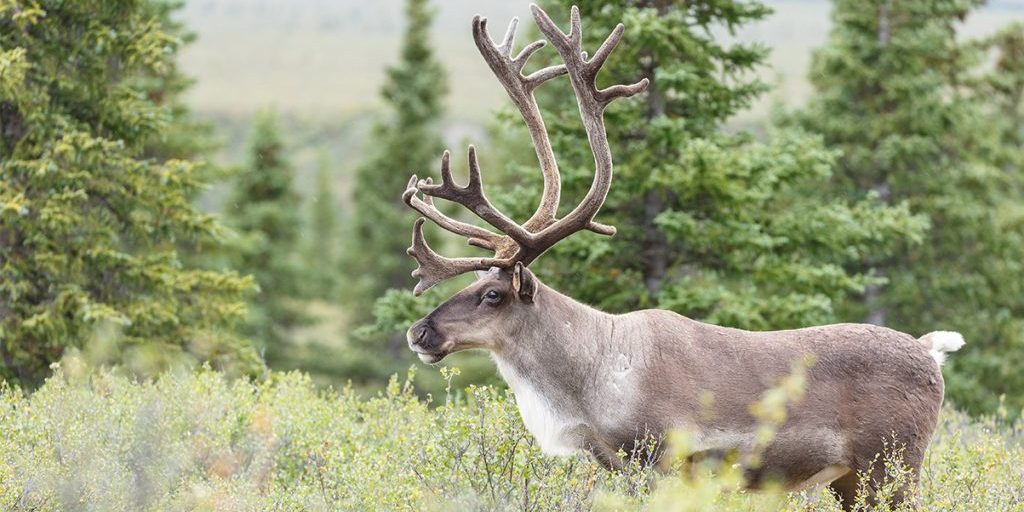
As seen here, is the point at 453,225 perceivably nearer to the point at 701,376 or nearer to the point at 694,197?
the point at 701,376

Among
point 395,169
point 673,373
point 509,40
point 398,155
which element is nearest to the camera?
point 673,373

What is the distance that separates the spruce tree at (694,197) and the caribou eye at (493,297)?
4686 millimetres

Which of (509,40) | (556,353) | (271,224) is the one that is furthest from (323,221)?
(556,353)

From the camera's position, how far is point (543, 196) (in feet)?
25.7

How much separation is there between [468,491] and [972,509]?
9.72ft

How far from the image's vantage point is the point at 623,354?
7.17m

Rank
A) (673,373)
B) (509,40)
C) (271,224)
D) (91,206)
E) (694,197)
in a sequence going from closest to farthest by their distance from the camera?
(673,373) → (509,40) → (91,206) → (694,197) → (271,224)

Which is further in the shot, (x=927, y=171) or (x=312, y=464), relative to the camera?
(x=927, y=171)

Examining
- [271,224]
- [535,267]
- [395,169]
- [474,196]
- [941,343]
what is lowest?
[941,343]

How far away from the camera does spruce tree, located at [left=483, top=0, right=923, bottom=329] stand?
12.1 m

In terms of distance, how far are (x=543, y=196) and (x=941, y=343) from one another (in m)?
2.70

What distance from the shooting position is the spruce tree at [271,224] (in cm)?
2933

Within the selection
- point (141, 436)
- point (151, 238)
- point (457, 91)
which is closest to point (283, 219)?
point (151, 238)

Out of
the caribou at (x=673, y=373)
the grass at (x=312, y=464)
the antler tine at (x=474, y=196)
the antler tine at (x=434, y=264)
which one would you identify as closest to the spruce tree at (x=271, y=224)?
the grass at (x=312, y=464)
